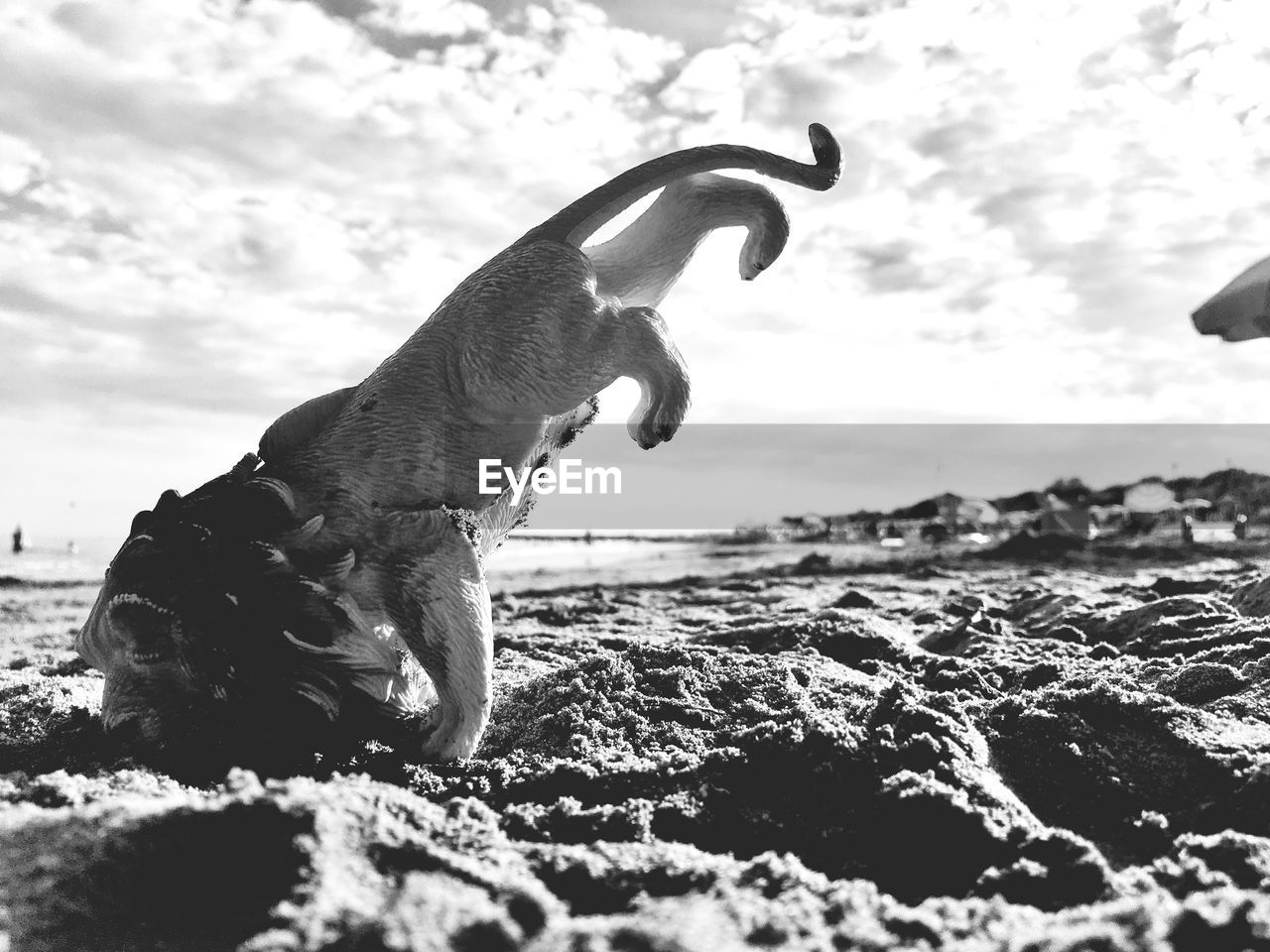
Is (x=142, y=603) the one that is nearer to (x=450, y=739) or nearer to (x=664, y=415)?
(x=450, y=739)

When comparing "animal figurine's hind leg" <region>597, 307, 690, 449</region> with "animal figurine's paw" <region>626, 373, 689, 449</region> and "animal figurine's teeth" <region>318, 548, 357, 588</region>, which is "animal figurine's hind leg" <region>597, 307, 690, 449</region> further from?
"animal figurine's teeth" <region>318, 548, 357, 588</region>

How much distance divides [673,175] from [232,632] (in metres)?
2.09

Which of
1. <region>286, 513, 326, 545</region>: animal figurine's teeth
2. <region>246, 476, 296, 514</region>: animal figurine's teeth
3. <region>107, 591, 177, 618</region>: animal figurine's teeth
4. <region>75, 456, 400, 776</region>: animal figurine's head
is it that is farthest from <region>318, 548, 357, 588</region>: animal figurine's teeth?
<region>107, 591, 177, 618</region>: animal figurine's teeth

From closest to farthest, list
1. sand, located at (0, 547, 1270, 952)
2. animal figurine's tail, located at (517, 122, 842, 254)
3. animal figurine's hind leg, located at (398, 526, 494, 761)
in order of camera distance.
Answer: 1. sand, located at (0, 547, 1270, 952)
2. animal figurine's hind leg, located at (398, 526, 494, 761)
3. animal figurine's tail, located at (517, 122, 842, 254)

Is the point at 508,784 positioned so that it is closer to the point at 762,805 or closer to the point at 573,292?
the point at 762,805

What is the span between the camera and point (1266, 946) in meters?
1.41

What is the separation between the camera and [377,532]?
2.79 metres

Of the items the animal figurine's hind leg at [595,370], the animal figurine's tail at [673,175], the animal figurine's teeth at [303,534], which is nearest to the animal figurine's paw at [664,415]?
the animal figurine's hind leg at [595,370]

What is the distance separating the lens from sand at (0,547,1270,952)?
1.51 m

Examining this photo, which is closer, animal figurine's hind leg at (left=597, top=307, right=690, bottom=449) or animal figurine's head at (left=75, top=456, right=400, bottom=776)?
animal figurine's head at (left=75, top=456, right=400, bottom=776)

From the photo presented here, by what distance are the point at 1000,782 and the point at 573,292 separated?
1928mm

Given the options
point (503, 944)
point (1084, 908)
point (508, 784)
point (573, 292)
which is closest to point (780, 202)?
point (573, 292)

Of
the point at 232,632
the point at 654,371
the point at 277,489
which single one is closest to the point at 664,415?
the point at 654,371

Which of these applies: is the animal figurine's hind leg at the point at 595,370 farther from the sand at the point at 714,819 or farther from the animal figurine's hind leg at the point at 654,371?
the sand at the point at 714,819
